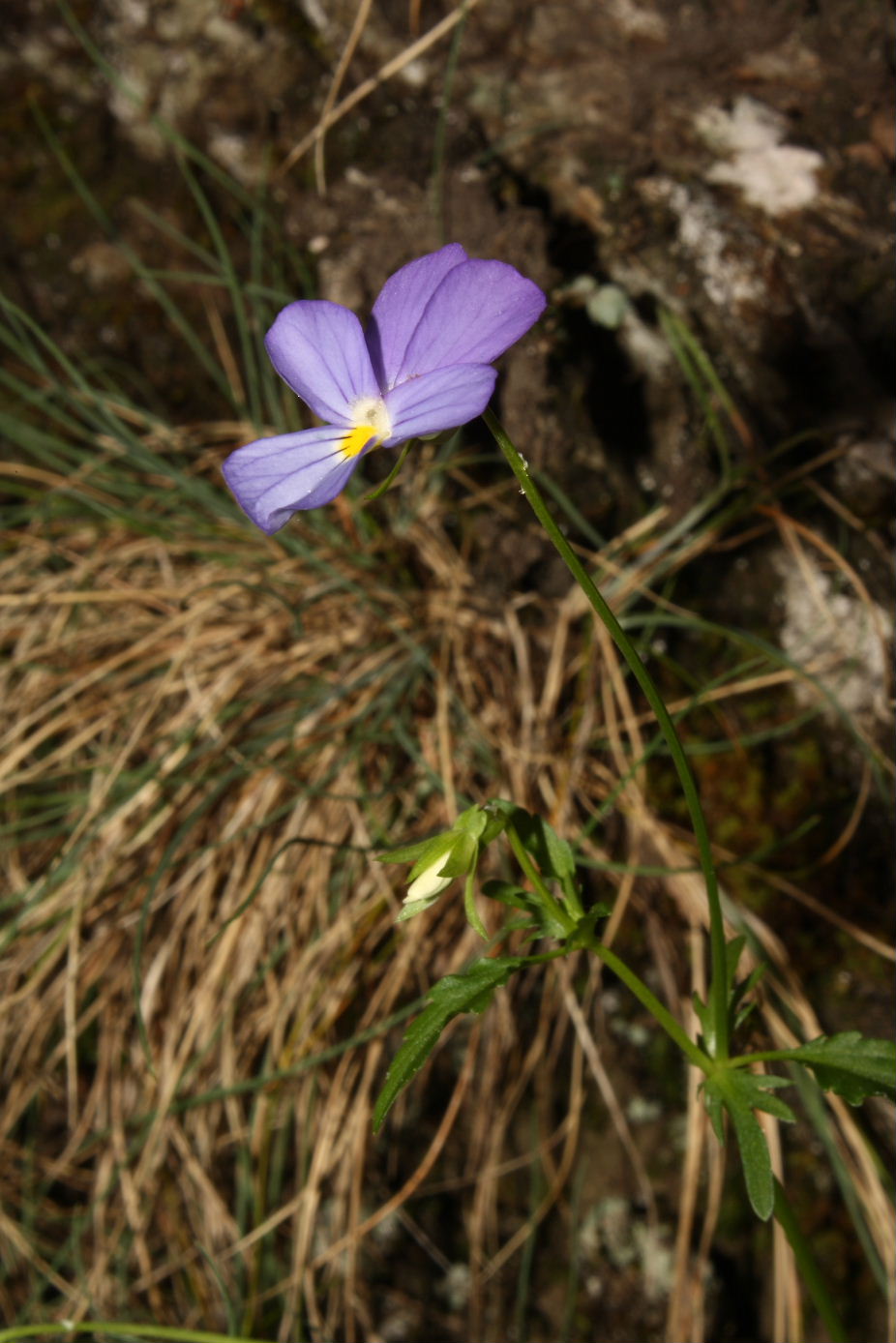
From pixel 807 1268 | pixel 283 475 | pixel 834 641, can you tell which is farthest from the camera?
pixel 834 641

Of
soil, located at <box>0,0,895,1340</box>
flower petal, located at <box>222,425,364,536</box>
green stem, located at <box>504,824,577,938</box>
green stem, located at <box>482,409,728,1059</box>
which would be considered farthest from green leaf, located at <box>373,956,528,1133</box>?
soil, located at <box>0,0,895,1340</box>

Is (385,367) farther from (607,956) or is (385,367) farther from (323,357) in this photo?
(607,956)

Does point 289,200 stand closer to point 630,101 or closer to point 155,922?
point 630,101

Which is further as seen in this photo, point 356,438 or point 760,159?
point 760,159

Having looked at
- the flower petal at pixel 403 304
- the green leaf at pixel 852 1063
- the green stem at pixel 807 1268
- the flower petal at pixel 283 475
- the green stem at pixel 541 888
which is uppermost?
the flower petal at pixel 403 304

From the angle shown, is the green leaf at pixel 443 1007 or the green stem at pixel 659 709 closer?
the green stem at pixel 659 709

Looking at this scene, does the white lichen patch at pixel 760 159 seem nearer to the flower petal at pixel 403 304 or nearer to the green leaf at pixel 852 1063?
the flower petal at pixel 403 304

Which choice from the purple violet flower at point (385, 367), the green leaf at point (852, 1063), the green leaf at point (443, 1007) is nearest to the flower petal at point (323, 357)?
the purple violet flower at point (385, 367)

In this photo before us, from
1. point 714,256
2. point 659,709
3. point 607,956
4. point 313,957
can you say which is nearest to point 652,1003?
point 607,956
